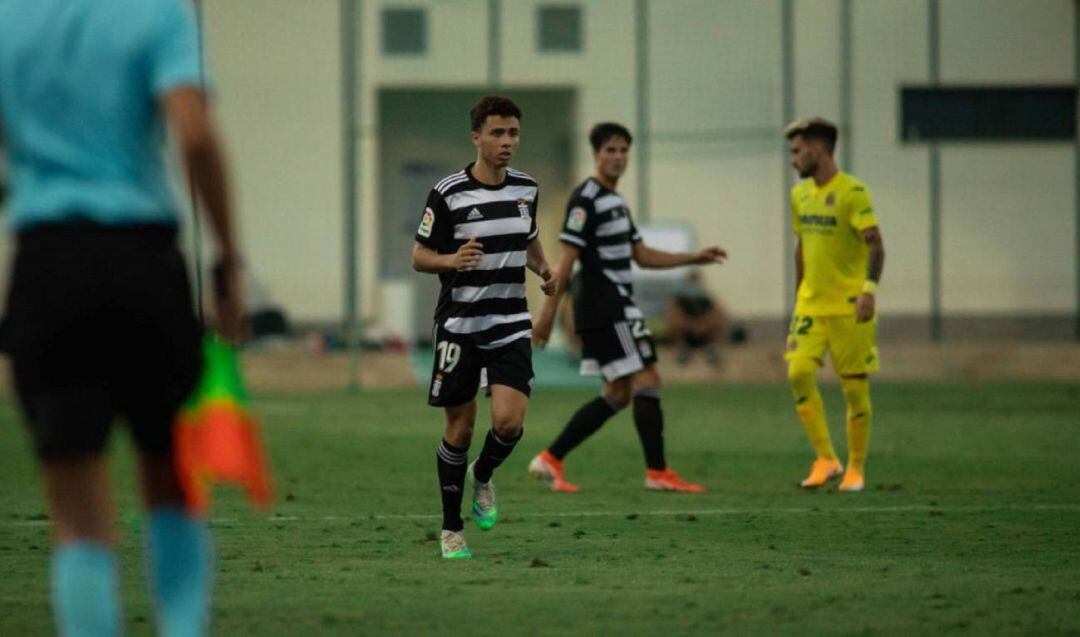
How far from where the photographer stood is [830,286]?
12.1m

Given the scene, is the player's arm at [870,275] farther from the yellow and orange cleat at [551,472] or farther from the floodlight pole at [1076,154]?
the floodlight pole at [1076,154]

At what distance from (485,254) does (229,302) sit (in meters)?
3.98

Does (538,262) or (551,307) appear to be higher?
(538,262)

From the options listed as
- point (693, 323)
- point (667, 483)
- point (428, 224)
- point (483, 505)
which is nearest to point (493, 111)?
point (428, 224)

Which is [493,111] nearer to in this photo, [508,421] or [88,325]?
[508,421]

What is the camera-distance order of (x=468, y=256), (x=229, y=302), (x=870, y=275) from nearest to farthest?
(x=229, y=302) < (x=468, y=256) < (x=870, y=275)

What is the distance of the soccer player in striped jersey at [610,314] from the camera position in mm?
12242

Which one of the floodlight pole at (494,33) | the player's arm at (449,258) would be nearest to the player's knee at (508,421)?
the player's arm at (449,258)

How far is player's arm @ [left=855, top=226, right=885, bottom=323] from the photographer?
457 inches

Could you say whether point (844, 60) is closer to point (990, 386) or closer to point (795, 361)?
point (990, 386)

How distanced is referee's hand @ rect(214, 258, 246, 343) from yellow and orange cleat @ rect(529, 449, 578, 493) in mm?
7502

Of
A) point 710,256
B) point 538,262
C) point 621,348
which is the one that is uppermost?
point 538,262

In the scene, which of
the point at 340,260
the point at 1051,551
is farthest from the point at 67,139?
the point at 340,260

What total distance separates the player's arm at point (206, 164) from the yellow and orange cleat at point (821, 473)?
7.87 metres
